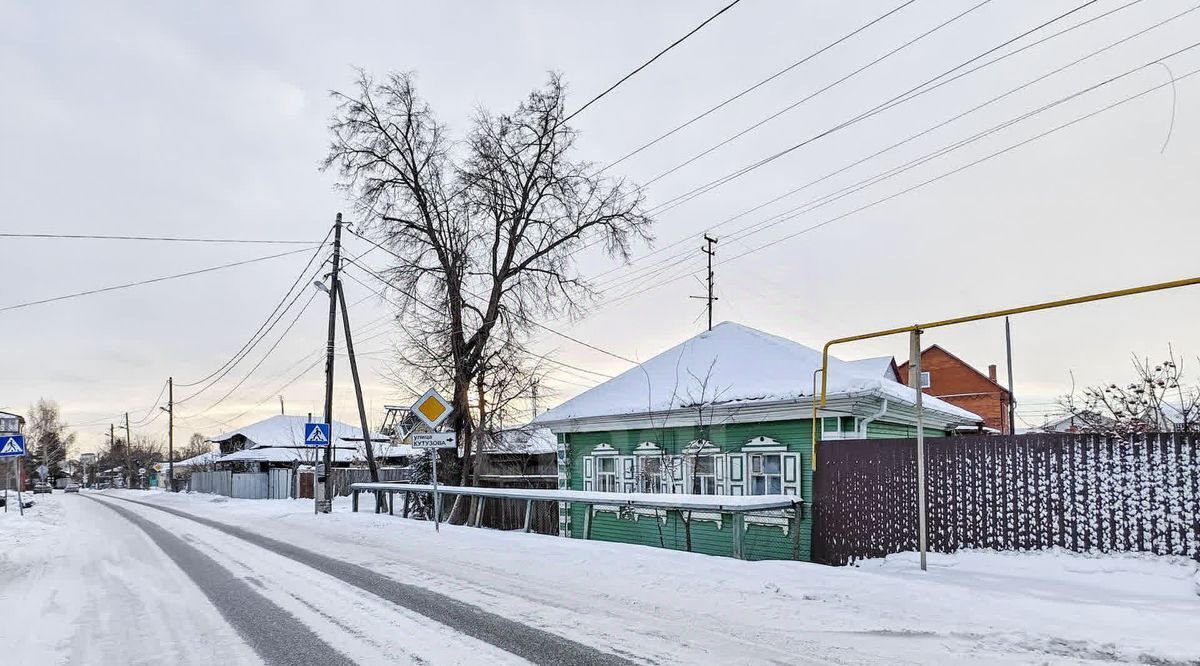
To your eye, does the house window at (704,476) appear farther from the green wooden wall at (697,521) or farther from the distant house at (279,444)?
the distant house at (279,444)

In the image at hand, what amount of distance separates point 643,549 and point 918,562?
3.83 metres

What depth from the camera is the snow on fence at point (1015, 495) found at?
322 inches

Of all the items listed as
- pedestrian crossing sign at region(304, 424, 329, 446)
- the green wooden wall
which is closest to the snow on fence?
the green wooden wall

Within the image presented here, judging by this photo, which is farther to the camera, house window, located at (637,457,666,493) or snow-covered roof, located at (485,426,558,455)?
snow-covered roof, located at (485,426,558,455)

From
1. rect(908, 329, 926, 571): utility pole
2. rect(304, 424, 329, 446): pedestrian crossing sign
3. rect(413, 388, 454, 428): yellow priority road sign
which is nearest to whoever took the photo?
rect(908, 329, 926, 571): utility pole

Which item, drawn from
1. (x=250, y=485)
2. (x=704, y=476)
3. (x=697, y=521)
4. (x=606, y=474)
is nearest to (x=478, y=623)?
(x=697, y=521)

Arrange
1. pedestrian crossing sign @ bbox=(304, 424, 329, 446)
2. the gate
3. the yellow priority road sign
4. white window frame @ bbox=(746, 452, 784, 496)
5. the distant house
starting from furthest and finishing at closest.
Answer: the distant house < the gate < pedestrian crossing sign @ bbox=(304, 424, 329, 446) < the yellow priority road sign < white window frame @ bbox=(746, 452, 784, 496)

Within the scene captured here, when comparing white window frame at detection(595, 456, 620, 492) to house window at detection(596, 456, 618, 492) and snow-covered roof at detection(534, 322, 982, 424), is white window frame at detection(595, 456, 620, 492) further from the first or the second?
snow-covered roof at detection(534, 322, 982, 424)

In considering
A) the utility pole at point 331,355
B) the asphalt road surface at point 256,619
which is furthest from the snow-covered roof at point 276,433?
the asphalt road surface at point 256,619

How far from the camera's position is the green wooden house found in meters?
13.4

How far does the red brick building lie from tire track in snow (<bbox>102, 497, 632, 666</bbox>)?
48.3m

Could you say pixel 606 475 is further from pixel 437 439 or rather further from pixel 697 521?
pixel 437 439

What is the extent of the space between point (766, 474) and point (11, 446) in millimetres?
22811

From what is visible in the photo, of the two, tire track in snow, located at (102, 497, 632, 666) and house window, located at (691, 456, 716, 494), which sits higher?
house window, located at (691, 456, 716, 494)
